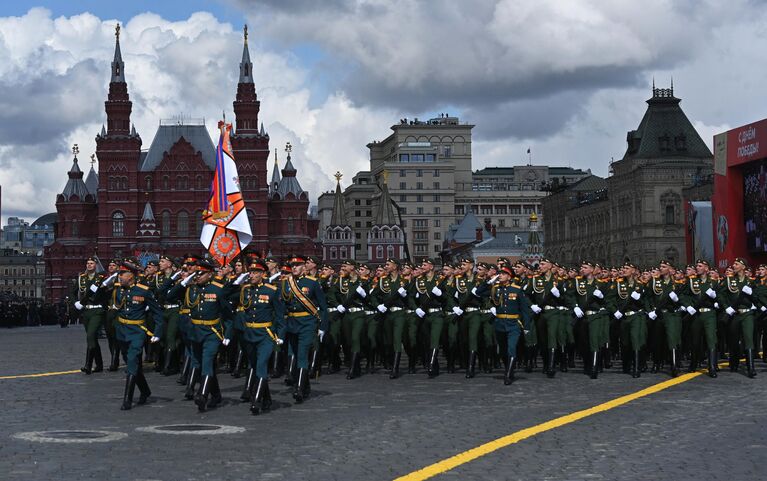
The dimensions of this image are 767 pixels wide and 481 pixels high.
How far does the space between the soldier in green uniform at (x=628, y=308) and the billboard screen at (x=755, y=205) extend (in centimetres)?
1940

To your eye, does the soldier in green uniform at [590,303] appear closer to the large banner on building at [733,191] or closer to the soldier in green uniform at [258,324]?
the soldier in green uniform at [258,324]

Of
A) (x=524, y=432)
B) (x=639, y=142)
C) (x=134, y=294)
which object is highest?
(x=639, y=142)

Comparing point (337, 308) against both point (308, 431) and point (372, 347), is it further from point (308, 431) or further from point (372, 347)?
point (308, 431)

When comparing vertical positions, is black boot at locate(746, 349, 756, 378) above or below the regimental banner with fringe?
below

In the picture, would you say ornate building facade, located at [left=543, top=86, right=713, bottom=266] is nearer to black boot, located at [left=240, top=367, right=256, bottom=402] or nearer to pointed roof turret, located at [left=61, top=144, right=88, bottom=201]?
pointed roof turret, located at [left=61, top=144, right=88, bottom=201]

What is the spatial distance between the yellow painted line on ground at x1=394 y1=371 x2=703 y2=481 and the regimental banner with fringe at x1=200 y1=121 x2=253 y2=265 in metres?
29.0

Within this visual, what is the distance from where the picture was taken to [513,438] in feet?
38.4

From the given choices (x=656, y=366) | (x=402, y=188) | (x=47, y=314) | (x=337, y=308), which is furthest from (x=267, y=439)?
(x=402, y=188)

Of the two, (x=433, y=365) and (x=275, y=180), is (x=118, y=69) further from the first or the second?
(x=433, y=365)

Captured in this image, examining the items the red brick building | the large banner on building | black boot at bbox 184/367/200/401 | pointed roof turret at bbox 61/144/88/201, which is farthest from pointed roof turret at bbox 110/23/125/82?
black boot at bbox 184/367/200/401

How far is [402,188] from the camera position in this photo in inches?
6983

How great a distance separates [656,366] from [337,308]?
5.64m

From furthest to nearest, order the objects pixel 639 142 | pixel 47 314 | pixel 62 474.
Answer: pixel 639 142 < pixel 47 314 < pixel 62 474

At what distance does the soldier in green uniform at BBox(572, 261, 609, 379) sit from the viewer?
64.6ft
